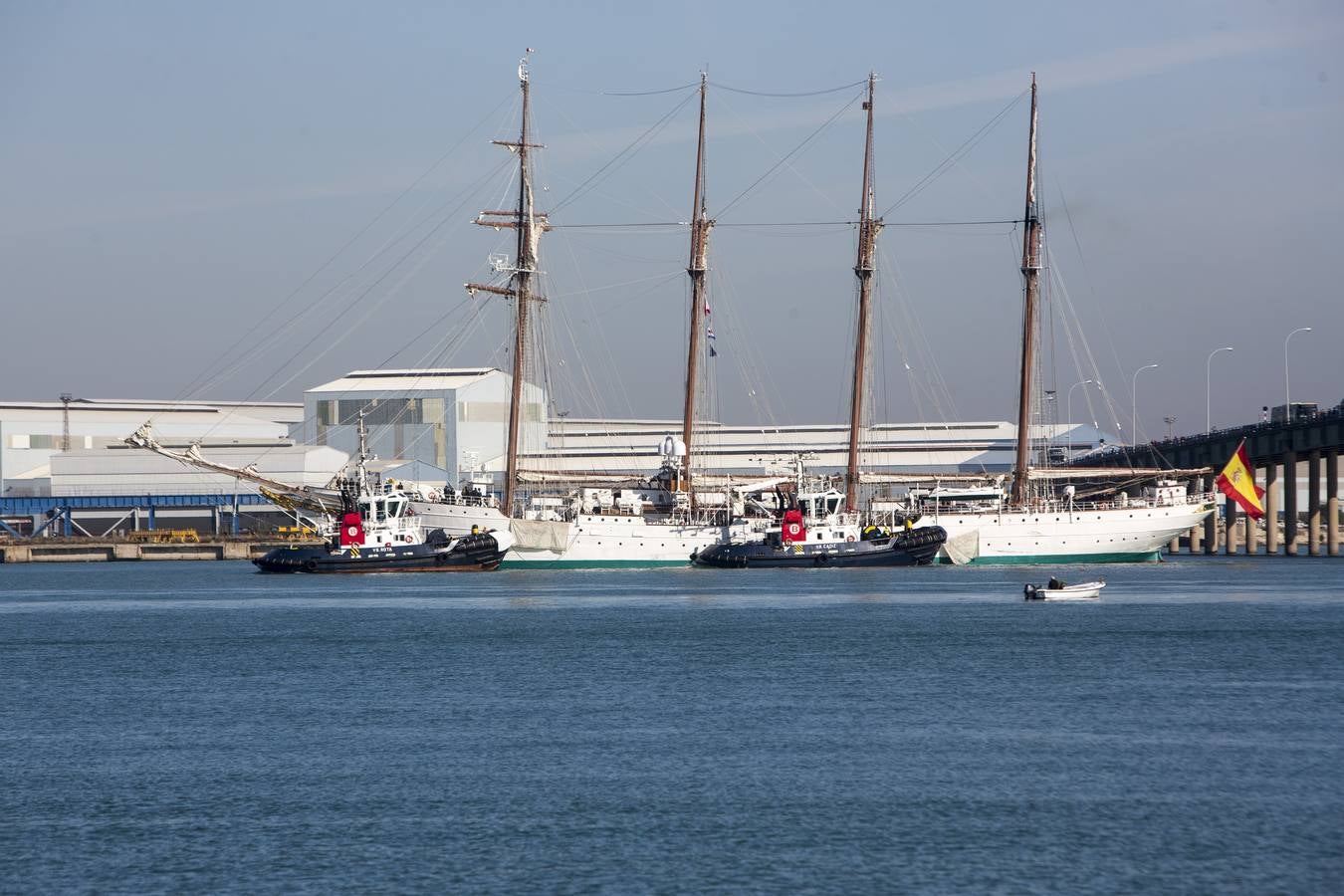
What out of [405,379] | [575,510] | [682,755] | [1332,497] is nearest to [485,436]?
[405,379]

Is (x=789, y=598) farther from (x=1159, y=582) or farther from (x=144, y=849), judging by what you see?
(x=144, y=849)

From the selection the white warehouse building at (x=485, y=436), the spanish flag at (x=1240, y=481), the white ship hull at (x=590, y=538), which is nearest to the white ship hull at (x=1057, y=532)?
A: the spanish flag at (x=1240, y=481)

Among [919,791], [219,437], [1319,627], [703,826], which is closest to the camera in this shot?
[703,826]

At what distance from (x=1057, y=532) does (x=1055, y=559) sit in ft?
10.0

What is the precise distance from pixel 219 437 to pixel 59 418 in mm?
16380

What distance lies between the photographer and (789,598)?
280 ft

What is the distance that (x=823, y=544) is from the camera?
11169cm

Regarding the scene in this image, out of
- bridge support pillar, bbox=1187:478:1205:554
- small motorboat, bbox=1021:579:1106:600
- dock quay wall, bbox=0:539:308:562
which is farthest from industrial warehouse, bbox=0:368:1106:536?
small motorboat, bbox=1021:579:1106:600

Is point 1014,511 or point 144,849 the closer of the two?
point 144,849

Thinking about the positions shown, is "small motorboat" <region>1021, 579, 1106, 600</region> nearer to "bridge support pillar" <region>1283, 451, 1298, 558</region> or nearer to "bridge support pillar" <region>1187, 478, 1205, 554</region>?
"bridge support pillar" <region>1283, 451, 1298, 558</region>

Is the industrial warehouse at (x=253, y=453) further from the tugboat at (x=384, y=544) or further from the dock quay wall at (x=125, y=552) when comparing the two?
the tugboat at (x=384, y=544)

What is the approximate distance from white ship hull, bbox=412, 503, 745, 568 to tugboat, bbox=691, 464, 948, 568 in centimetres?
257

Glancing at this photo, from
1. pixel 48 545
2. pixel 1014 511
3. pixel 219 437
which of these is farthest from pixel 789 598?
pixel 219 437

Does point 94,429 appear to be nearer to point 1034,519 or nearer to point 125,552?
point 125,552
